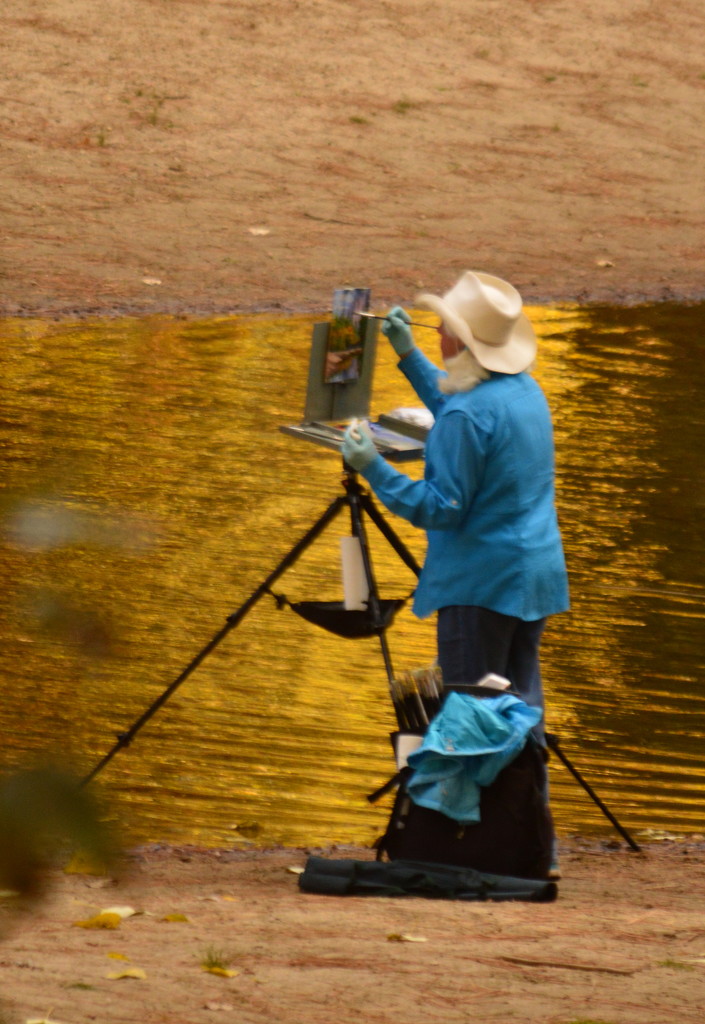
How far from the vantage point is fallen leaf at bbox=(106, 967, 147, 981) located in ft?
9.58

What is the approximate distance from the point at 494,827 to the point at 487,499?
2.51 ft

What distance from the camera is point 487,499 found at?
3.86 meters

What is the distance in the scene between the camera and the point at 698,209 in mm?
16562

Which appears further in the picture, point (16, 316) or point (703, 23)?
point (703, 23)

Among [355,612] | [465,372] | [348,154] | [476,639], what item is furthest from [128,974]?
[348,154]

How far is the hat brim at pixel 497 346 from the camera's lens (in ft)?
12.6

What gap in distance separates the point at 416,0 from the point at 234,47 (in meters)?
2.91

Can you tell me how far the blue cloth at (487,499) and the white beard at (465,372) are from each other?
0.02m

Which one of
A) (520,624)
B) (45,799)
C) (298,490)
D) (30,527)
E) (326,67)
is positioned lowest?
(298,490)

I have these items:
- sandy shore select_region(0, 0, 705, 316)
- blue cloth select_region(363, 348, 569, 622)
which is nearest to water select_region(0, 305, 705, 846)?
blue cloth select_region(363, 348, 569, 622)

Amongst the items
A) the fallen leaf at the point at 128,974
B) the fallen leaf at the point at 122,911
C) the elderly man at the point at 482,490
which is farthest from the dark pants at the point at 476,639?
the fallen leaf at the point at 128,974

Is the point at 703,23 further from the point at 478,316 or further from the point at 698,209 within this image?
the point at 478,316

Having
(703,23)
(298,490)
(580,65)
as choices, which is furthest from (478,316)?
(703,23)

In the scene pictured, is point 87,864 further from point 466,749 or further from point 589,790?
point 589,790
